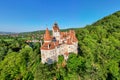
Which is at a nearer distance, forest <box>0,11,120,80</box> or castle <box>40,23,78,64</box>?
forest <box>0,11,120,80</box>

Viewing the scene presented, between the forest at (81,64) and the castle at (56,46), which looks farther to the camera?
the castle at (56,46)

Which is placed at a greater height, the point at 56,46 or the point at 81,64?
the point at 56,46

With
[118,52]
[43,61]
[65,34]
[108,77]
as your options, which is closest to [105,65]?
[108,77]

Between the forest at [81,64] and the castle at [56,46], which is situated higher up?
the castle at [56,46]

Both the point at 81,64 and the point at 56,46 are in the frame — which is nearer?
the point at 56,46

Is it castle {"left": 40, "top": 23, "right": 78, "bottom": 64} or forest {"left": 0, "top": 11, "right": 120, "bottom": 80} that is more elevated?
castle {"left": 40, "top": 23, "right": 78, "bottom": 64}

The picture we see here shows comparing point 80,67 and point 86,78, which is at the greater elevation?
point 80,67

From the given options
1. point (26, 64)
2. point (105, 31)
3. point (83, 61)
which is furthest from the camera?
point (105, 31)

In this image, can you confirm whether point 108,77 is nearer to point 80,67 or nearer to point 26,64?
point 80,67
